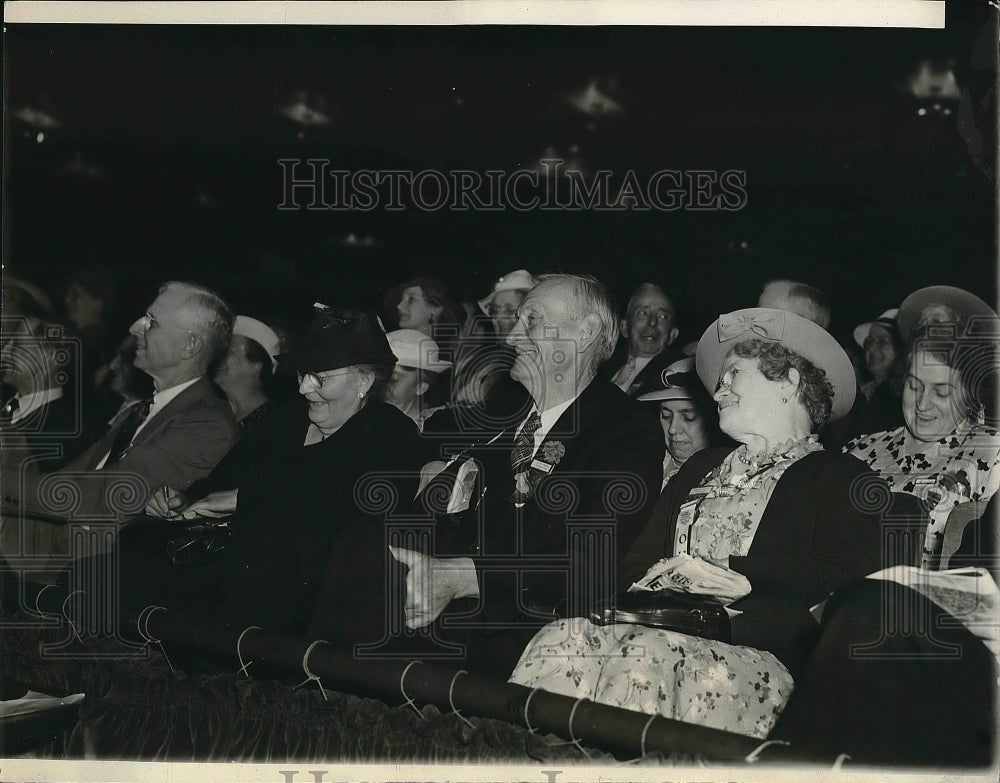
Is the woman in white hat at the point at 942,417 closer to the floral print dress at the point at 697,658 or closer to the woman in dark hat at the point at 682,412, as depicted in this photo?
the floral print dress at the point at 697,658

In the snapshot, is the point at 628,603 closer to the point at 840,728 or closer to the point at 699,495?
the point at 699,495

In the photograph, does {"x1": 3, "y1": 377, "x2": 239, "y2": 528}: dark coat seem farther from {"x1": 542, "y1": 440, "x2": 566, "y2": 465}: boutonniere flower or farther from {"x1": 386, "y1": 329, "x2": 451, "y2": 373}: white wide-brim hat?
{"x1": 542, "y1": 440, "x2": 566, "y2": 465}: boutonniere flower

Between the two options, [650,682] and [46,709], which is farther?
[46,709]

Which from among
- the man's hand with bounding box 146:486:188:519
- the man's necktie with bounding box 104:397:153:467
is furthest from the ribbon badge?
the man's necktie with bounding box 104:397:153:467

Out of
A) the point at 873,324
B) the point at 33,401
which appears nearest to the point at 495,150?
the point at 873,324

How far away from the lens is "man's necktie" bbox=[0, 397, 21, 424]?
6031mm

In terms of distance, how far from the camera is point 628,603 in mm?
5160

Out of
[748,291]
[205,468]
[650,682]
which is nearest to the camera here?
[650,682]

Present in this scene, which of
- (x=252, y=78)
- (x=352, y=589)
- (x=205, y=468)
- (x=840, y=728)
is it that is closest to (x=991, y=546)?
(x=840, y=728)

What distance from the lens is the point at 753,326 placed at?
5.30 m

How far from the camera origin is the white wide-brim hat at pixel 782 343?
204 inches

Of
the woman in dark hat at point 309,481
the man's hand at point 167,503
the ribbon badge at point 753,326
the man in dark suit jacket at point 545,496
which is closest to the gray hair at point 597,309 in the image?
the man in dark suit jacket at point 545,496

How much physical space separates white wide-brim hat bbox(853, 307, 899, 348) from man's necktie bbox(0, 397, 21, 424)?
397 centimetres

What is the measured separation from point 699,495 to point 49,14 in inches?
154
